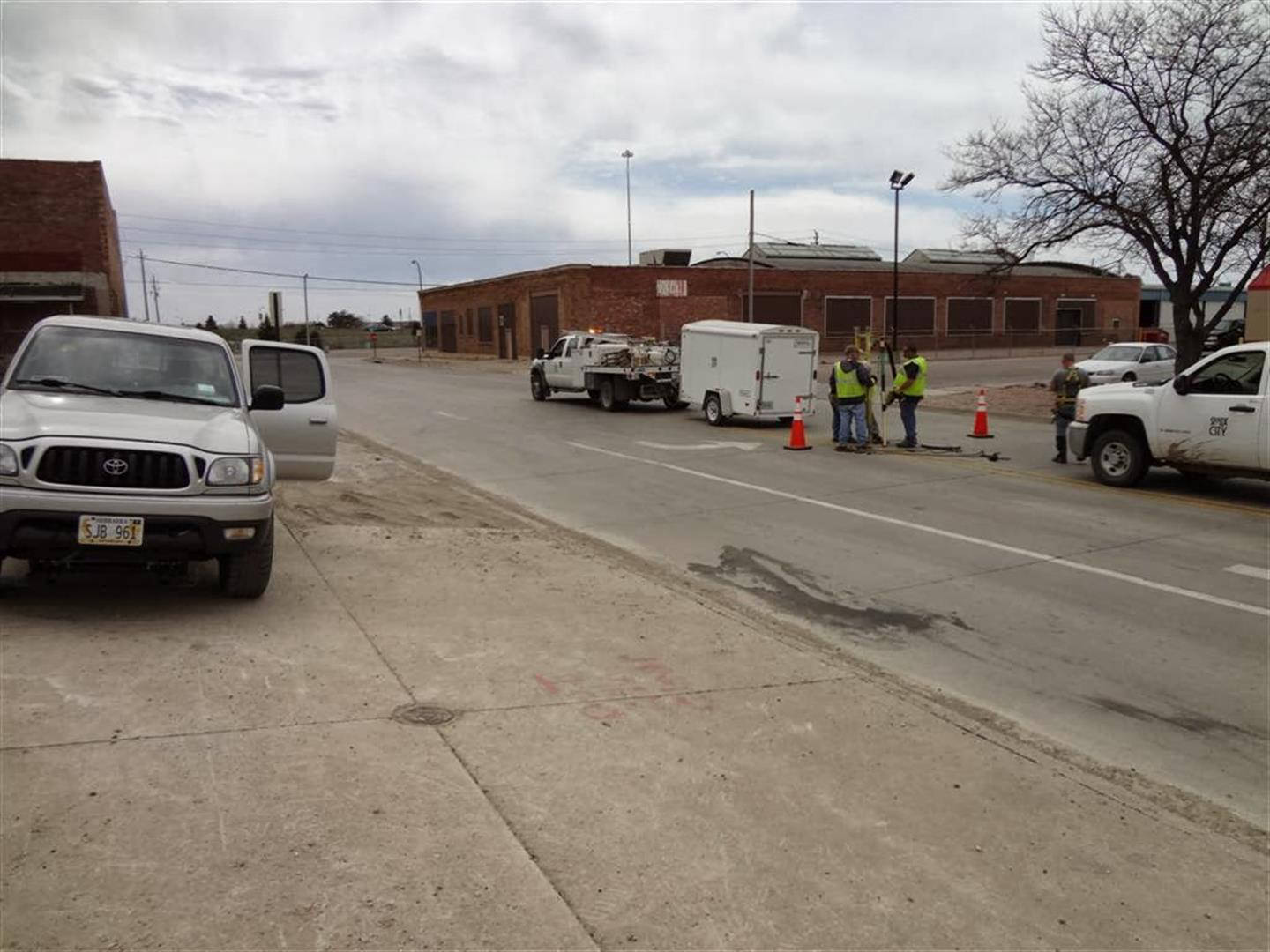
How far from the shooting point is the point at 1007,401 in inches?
1017

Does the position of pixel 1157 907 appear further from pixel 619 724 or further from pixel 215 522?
pixel 215 522

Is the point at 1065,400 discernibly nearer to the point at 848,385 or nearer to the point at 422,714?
the point at 848,385

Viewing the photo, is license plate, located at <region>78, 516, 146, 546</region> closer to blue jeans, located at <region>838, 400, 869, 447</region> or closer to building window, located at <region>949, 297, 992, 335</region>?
blue jeans, located at <region>838, 400, 869, 447</region>

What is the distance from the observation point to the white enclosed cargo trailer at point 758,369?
19531 mm

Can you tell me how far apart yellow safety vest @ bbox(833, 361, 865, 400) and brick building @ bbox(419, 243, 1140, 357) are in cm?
3003

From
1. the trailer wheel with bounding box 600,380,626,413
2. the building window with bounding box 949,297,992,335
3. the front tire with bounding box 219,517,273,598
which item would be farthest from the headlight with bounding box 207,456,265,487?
the building window with bounding box 949,297,992,335

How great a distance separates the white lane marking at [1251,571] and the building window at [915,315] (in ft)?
169

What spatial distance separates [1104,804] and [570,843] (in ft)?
7.95

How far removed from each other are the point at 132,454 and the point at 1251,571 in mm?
8952

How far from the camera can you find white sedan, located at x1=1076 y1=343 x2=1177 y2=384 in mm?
28094

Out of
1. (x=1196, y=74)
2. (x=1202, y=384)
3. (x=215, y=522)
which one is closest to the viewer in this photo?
(x=215, y=522)

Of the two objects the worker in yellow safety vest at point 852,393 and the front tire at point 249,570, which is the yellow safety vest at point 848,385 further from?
the front tire at point 249,570

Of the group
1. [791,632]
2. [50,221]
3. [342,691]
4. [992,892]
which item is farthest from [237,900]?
[50,221]

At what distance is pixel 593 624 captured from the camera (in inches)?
247
